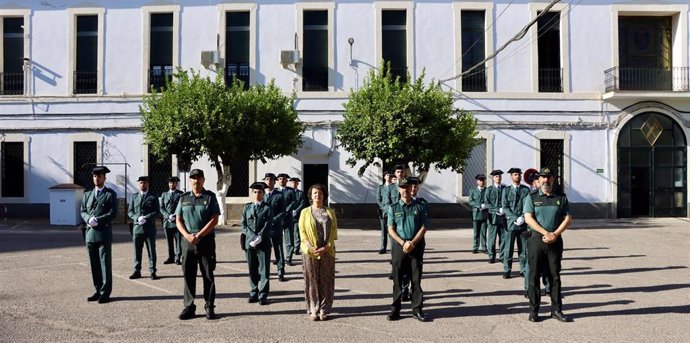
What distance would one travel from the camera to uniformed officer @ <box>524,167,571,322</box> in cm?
752

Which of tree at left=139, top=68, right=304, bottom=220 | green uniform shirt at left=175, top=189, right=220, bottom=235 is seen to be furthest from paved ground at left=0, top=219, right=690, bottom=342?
tree at left=139, top=68, right=304, bottom=220

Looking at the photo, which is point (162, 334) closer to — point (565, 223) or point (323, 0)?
point (565, 223)

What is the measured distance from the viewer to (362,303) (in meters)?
8.52

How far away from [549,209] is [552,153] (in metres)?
16.9

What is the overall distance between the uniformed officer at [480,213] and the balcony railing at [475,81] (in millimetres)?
10048

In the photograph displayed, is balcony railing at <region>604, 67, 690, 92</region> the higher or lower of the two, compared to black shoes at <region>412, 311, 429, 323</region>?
higher

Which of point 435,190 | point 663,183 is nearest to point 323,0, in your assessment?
point 435,190

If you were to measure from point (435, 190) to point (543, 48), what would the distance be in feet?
23.2

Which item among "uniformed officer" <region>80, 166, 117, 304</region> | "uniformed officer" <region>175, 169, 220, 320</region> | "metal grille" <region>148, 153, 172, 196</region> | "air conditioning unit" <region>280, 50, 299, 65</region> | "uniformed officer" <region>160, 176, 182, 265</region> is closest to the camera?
"uniformed officer" <region>175, 169, 220, 320</region>

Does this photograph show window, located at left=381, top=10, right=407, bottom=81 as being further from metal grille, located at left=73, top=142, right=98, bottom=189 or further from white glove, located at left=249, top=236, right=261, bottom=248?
white glove, located at left=249, top=236, right=261, bottom=248

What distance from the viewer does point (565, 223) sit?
24.8ft

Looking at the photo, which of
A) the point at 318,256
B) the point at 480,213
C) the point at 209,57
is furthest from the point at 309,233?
the point at 209,57

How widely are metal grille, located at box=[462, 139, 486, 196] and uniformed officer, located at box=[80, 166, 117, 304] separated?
54.2 ft

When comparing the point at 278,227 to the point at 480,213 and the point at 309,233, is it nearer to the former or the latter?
the point at 309,233
